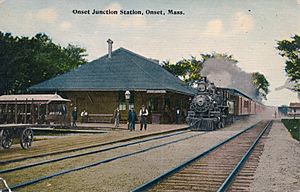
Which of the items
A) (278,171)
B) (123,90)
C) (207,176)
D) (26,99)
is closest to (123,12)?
(207,176)

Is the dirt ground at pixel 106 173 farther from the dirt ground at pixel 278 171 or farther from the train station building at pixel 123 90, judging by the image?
the train station building at pixel 123 90

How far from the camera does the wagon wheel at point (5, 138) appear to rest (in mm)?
6729

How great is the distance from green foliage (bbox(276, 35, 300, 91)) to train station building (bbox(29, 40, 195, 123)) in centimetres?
617

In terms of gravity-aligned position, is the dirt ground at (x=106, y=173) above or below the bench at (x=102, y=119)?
below

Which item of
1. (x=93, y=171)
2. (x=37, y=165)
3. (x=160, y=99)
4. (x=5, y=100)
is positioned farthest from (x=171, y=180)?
(x=160, y=99)

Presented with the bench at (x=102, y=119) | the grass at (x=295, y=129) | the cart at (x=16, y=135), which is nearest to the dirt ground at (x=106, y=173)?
the cart at (x=16, y=135)

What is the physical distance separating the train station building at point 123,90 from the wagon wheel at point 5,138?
3.67 metres

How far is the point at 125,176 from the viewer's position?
5.30m

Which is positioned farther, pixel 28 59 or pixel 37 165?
pixel 28 59

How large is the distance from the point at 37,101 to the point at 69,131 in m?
3.99

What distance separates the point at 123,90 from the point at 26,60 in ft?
27.8

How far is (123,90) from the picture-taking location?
16.4m

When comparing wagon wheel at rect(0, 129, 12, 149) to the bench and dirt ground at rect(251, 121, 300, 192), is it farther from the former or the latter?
the bench

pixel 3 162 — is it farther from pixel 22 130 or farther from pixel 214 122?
pixel 214 122
